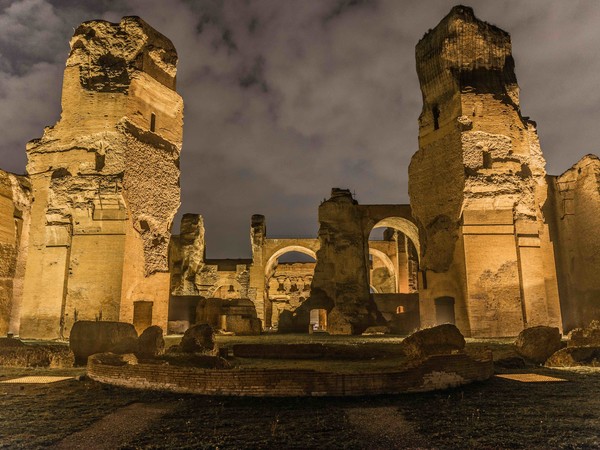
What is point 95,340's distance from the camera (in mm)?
8227

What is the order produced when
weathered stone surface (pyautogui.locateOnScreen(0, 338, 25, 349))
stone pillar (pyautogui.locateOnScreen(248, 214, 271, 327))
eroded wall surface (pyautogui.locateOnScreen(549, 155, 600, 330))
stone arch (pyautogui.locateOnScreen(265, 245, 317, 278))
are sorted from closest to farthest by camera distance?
weathered stone surface (pyautogui.locateOnScreen(0, 338, 25, 349))
eroded wall surface (pyautogui.locateOnScreen(549, 155, 600, 330))
stone pillar (pyautogui.locateOnScreen(248, 214, 271, 327))
stone arch (pyautogui.locateOnScreen(265, 245, 317, 278))

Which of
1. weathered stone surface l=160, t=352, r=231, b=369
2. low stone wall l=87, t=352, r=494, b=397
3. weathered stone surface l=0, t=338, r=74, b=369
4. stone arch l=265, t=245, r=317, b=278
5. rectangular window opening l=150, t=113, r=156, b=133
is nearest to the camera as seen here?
low stone wall l=87, t=352, r=494, b=397

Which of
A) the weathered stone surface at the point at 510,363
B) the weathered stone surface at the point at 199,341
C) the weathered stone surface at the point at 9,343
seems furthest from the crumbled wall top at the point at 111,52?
the weathered stone surface at the point at 510,363

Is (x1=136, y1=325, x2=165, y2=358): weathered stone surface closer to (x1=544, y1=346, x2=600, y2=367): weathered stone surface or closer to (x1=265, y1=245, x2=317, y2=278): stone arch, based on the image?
(x1=544, y1=346, x2=600, y2=367): weathered stone surface

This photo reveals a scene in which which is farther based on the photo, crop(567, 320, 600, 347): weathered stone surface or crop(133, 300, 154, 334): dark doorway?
crop(133, 300, 154, 334): dark doorway

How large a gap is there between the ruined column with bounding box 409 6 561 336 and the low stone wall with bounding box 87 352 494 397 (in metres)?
8.87

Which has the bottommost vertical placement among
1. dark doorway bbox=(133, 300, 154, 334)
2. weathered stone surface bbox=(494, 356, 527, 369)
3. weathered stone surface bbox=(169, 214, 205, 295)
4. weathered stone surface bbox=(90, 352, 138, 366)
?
weathered stone surface bbox=(494, 356, 527, 369)

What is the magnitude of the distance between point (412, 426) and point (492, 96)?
13.8 m

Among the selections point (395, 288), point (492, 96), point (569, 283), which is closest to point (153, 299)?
point (492, 96)

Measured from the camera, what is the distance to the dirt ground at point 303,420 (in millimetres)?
3469

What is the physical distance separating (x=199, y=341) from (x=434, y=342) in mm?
4694

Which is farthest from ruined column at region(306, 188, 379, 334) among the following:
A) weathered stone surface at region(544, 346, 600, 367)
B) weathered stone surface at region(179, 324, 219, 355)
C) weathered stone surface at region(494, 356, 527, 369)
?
weathered stone surface at region(494, 356, 527, 369)

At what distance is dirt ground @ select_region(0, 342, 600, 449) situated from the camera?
3.47m

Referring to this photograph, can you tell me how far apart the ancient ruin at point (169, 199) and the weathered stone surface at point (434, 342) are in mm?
6137
